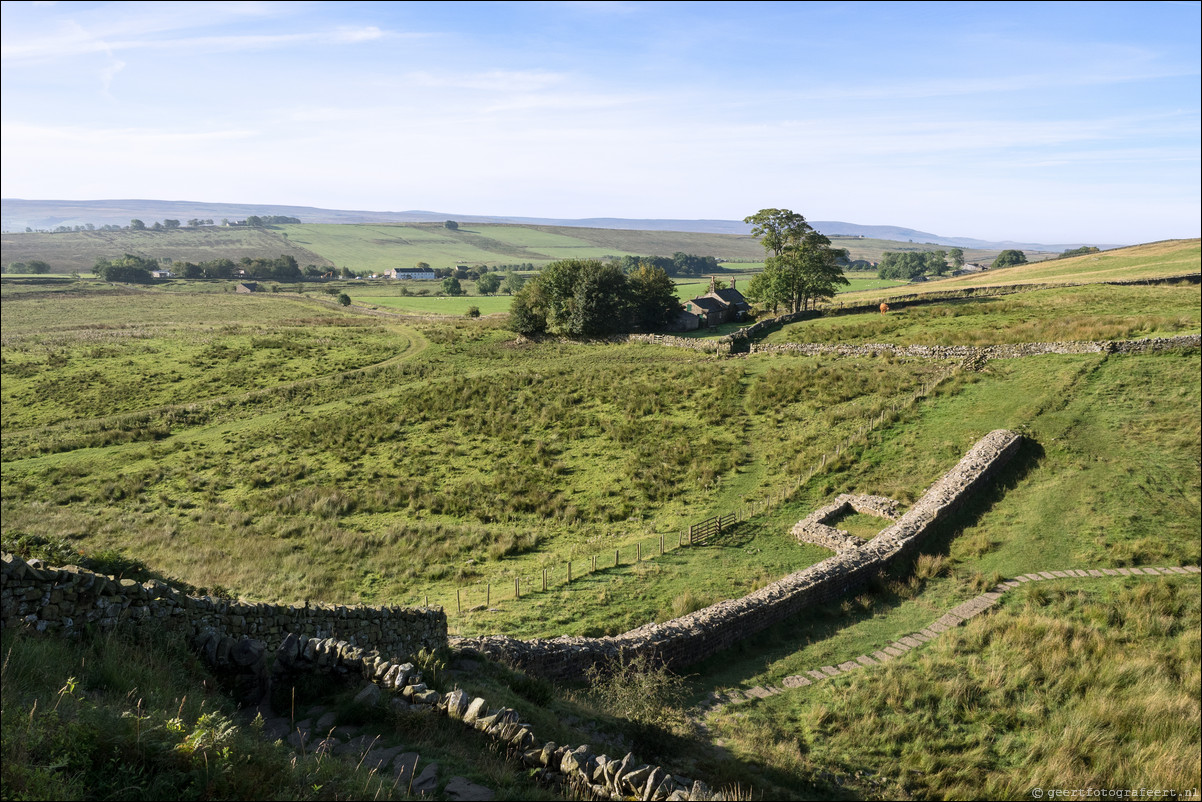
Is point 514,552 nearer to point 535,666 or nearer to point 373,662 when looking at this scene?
point 535,666

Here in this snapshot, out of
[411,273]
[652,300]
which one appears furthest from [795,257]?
[411,273]

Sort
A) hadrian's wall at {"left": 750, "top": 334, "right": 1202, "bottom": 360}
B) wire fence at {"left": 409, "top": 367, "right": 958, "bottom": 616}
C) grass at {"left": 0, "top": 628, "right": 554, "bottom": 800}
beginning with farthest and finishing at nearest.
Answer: hadrian's wall at {"left": 750, "top": 334, "right": 1202, "bottom": 360}, wire fence at {"left": 409, "top": 367, "right": 958, "bottom": 616}, grass at {"left": 0, "top": 628, "right": 554, "bottom": 800}

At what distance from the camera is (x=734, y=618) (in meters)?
14.2

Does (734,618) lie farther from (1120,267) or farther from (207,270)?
(207,270)

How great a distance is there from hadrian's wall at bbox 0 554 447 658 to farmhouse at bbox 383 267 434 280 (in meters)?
170

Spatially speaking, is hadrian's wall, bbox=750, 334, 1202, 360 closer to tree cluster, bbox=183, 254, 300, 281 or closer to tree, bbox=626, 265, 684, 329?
tree, bbox=626, 265, 684, 329

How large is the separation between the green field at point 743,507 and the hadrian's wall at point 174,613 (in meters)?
2.21

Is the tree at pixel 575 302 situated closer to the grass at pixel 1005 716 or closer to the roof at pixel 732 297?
the roof at pixel 732 297

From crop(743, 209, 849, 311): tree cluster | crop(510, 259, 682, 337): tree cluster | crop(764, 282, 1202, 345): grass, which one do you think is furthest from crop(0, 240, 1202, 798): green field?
crop(510, 259, 682, 337): tree cluster

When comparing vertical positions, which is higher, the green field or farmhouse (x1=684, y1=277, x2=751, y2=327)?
farmhouse (x1=684, y1=277, x2=751, y2=327)

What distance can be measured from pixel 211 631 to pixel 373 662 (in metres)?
2.32

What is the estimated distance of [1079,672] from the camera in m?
12.2

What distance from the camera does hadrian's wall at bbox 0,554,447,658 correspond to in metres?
7.20

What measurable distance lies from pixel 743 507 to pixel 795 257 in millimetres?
42454
